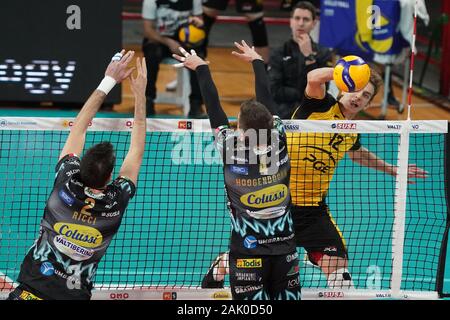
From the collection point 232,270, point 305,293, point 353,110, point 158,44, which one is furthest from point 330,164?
point 158,44

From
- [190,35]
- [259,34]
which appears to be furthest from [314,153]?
[259,34]

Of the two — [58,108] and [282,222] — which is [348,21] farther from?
[282,222]

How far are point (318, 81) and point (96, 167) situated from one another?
2315 mm

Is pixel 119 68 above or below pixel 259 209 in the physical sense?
above

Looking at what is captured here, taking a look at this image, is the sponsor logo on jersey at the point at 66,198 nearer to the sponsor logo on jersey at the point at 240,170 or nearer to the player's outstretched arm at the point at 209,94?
the sponsor logo on jersey at the point at 240,170

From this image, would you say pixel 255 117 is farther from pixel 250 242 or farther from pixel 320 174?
pixel 320 174

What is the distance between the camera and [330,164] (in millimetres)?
8344

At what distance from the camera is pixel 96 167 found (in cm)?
651

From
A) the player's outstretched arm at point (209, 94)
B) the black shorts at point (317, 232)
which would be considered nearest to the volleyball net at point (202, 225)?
the black shorts at point (317, 232)

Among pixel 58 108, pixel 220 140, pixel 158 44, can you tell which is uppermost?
pixel 220 140

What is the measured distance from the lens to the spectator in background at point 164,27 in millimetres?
15038

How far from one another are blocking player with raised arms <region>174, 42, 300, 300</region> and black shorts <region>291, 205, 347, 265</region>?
1.25 m

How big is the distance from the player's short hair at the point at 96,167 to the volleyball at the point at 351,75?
2.16 m

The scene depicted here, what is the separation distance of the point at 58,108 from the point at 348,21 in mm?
5213
